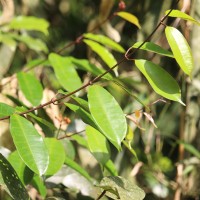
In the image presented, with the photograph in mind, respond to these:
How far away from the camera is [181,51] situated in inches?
31.4

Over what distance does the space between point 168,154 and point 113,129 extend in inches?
48.4

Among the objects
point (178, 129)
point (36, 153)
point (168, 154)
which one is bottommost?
point (168, 154)

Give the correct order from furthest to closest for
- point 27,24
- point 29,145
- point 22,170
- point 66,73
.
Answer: point 27,24 < point 66,73 < point 22,170 < point 29,145

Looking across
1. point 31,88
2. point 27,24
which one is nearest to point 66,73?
point 31,88

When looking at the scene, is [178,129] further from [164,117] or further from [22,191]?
[22,191]

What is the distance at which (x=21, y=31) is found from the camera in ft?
6.61

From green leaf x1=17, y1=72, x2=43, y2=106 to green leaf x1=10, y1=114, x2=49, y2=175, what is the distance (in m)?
0.33

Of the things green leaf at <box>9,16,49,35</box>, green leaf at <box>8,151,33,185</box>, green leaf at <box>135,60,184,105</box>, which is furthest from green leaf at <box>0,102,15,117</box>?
green leaf at <box>9,16,49,35</box>

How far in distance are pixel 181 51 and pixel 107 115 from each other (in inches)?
6.2

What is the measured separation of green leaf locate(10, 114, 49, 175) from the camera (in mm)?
770

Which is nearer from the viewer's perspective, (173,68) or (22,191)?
(22,191)

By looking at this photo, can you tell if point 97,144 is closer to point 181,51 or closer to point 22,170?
point 22,170

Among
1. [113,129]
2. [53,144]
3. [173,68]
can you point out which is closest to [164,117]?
[173,68]

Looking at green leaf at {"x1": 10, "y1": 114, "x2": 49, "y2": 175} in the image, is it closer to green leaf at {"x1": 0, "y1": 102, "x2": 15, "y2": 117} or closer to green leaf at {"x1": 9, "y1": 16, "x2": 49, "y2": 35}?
green leaf at {"x1": 0, "y1": 102, "x2": 15, "y2": 117}
